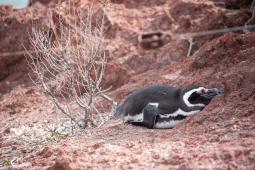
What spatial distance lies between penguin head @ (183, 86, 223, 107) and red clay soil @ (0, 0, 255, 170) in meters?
0.16

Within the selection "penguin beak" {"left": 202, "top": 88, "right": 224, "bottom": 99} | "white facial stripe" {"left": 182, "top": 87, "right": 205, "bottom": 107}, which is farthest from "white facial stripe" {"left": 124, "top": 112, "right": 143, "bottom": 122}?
"penguin beak" {"left": 202, "top": 88, "right": 224, "bottom": 99}

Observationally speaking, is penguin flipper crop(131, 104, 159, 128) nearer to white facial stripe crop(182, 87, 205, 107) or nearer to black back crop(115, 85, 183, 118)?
black back crop(115, 85, 183, 118)

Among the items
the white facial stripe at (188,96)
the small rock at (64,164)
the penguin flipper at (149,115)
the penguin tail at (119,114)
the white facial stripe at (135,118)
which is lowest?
the penguin tail at (119,114)

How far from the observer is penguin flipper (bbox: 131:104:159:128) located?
7.45 m

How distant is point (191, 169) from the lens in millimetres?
4801

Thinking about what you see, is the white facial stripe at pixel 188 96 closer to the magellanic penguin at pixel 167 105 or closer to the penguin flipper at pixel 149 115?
the magellanic penguin at pixel 167 105

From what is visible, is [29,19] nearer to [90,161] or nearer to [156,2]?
[156,2]

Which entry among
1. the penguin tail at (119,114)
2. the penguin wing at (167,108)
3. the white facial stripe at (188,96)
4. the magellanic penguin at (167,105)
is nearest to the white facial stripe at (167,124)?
the magellanic penguin at (167,105)

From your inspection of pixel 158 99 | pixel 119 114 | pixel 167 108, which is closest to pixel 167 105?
pixel 167 108

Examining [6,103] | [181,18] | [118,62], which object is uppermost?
[181,18]

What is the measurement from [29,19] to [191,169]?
1174cm

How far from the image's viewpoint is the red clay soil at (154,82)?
5324 millimetres

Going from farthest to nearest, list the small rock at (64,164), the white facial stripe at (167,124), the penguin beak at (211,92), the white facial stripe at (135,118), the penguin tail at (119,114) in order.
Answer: the penguin tail at (119,114)
the white facial stripe at (135,118)
the penguin beak at (211,92)
the white facial stripe at (167,124)
the small rock at (64,164)

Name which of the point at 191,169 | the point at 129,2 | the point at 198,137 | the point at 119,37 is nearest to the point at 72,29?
the point at 119,37
